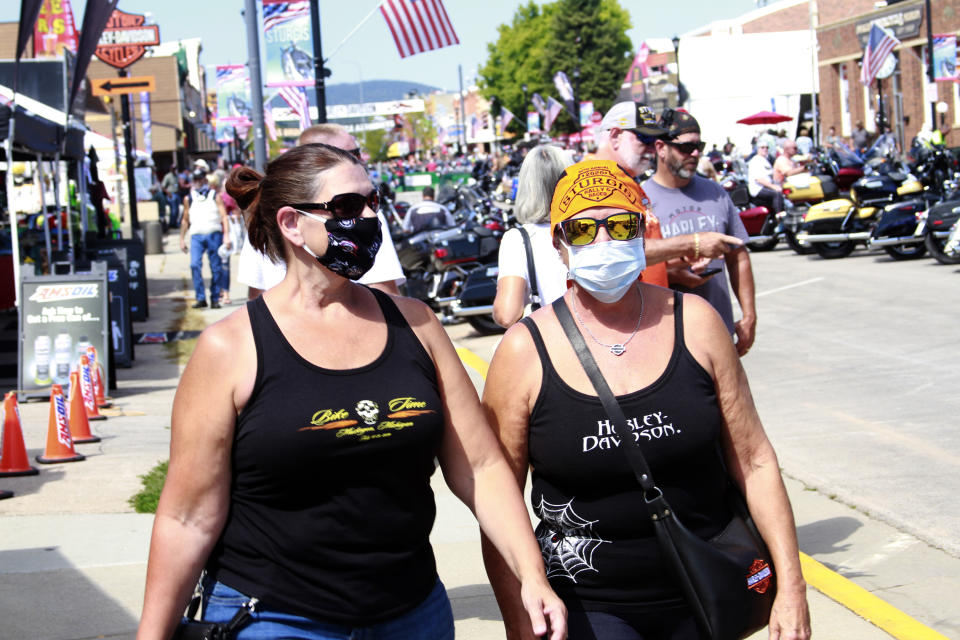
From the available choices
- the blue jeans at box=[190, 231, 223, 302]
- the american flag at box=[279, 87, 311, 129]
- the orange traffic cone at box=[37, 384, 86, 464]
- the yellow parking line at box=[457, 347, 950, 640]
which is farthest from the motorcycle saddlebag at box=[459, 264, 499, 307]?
the yellow parking line at box=[457, 347, 950, 640]

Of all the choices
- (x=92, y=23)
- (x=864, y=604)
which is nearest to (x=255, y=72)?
(x=92, y=23)

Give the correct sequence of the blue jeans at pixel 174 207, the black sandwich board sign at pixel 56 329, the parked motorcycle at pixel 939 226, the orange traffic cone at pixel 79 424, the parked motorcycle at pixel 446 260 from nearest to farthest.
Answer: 1. the orange traffic cone at pixel 79 424
2. the black sandwich board sign at pixel 56 329
3. the parked motorcycle at pixel 446 260
4. the parked motorcycle at pixel 939 226
5. the blue jeans at pixel 174 207

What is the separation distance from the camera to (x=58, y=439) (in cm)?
807

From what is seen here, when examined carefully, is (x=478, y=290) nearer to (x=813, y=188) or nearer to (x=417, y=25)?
(x=417, y=25)

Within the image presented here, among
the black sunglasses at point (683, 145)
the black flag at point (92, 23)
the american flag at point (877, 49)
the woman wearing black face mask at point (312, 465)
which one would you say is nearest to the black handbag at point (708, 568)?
the woman wearing black face mask at point (312, 465)

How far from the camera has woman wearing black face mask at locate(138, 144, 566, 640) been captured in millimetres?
2570

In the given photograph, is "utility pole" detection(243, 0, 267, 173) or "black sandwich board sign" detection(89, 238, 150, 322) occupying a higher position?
"utility pole" detection(243, 0, 267, 173)

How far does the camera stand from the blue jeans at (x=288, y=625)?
260 centimetres

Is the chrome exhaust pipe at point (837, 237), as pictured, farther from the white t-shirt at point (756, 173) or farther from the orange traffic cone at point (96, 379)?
the orange traffic cone at point (96, 379)

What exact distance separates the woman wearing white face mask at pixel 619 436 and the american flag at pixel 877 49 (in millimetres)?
33859

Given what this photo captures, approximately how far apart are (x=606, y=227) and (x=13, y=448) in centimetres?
587

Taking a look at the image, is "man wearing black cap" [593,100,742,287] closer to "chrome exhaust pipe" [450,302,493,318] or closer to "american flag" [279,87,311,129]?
"chrome exhaust pipe" [450,302,493,318]

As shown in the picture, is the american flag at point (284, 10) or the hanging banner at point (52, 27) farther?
the hanging banner at point (52, 27)

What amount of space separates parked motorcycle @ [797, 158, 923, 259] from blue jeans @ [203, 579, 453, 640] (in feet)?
56.7
